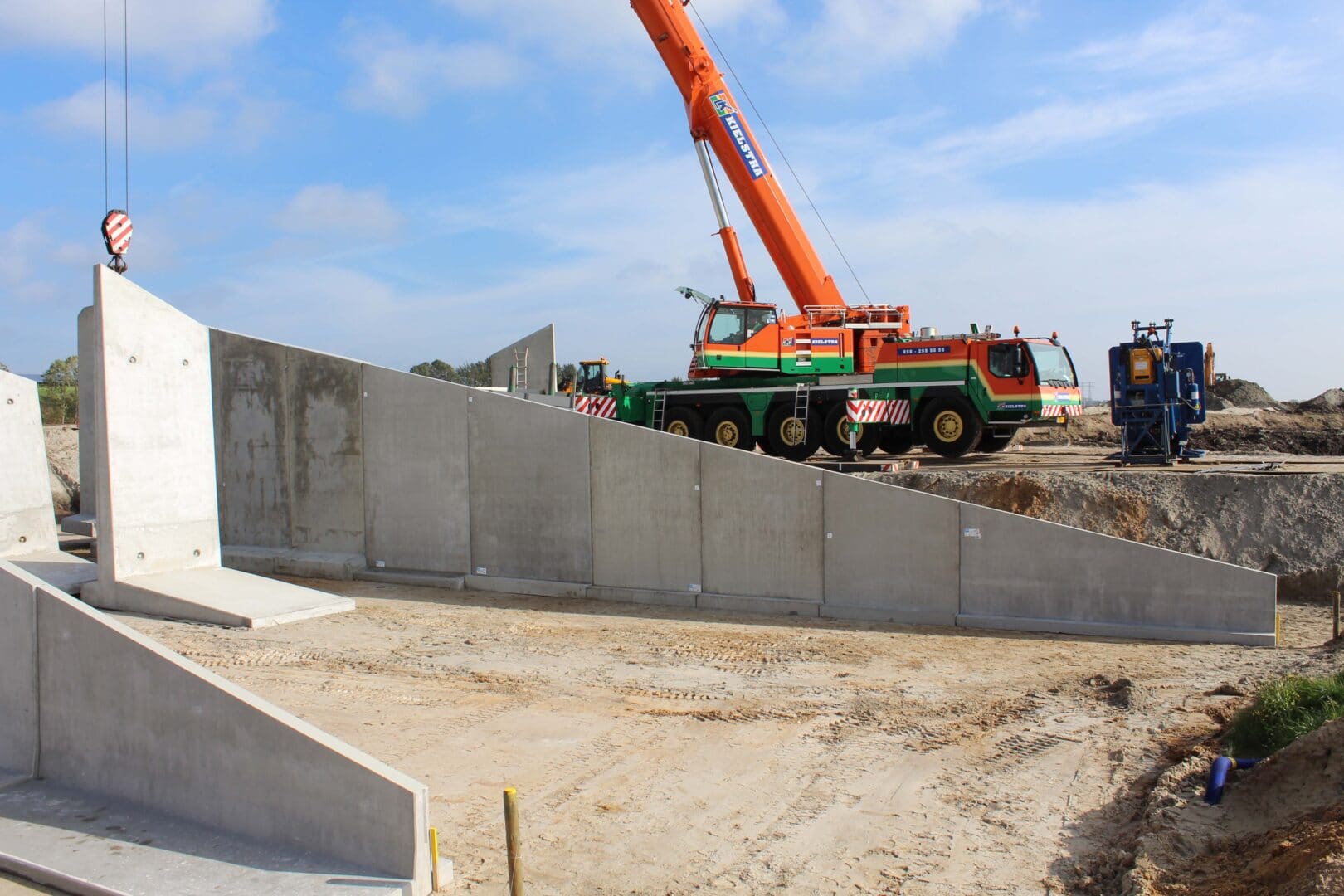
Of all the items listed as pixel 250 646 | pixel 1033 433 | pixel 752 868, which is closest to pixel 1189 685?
pixel 752 868

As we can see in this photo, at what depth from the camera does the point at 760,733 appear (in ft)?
21.9

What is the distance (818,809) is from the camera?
5.40m

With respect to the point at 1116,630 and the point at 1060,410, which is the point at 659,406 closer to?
the point at 1060,410

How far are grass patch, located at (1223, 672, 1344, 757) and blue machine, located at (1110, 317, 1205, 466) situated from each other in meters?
7.86

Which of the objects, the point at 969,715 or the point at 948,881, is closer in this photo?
the point at 948,881

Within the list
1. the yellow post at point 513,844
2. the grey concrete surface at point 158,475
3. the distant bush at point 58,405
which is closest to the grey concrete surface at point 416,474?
the grey concrete surface at point 158,475

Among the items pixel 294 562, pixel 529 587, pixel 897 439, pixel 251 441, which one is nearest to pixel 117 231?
pixel 251 441

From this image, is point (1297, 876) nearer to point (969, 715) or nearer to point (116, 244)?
point (969, 715)

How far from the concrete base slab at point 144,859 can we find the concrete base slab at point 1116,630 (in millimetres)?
6583

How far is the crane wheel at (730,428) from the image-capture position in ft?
55.8

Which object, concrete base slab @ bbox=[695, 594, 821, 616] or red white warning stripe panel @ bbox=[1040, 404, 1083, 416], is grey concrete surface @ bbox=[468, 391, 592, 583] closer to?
concrete base slab @ bbox=[695, 594, 821, 616]

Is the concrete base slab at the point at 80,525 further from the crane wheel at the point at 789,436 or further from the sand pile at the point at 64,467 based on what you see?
the crane wheel at the point at 789,436

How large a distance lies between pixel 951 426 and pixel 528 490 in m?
7.28

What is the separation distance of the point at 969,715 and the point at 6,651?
591cm
